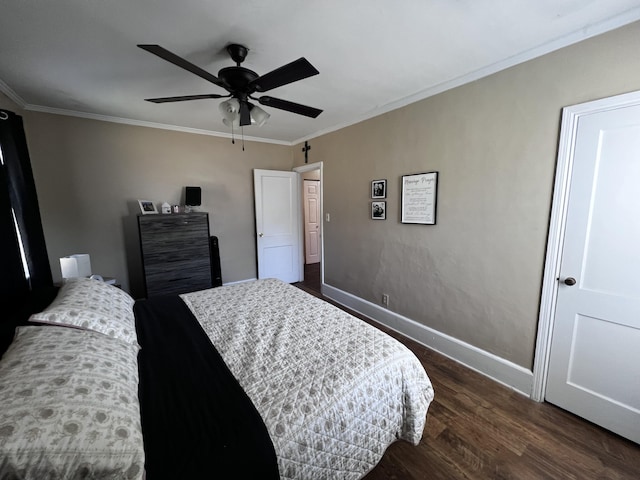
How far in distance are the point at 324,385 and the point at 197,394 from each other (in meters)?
0.53

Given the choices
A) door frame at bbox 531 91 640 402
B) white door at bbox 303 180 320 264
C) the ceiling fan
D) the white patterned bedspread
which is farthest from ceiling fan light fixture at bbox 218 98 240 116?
white door at bbox 303 180 320 264

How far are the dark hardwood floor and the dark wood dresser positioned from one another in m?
2.91

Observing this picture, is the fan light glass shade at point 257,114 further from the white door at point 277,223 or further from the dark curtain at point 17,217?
the white door at point 277,223

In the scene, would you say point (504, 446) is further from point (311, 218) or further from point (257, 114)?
point (311, 218)

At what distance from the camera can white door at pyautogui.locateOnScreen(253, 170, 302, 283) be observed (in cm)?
413

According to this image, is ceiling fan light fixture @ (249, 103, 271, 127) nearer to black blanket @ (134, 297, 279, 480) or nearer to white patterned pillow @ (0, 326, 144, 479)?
black blanket @ (134, 297, 279, 480)

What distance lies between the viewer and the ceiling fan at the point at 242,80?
4.62ft

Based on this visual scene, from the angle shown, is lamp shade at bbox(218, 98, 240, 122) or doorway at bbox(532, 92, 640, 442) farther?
lamp shade at bbox(218, 98, 240, 122)

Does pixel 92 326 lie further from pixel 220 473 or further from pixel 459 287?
pixel 459 287

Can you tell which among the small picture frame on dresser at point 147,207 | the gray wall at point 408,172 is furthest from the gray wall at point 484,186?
the small picture frame on dresser at point 147,207

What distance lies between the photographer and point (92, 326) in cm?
131

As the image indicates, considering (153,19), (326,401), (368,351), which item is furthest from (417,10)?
(326,401)

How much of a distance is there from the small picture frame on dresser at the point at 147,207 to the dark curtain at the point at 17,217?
103 centimetres

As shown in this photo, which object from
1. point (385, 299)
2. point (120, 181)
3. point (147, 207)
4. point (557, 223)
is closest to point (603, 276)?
point (557, 223)
